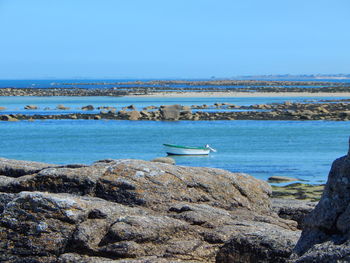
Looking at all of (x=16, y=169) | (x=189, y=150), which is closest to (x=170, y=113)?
(x=189, y=150)

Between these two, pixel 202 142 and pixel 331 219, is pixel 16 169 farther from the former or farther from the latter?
pixel 202 142

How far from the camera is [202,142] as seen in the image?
2313 inches

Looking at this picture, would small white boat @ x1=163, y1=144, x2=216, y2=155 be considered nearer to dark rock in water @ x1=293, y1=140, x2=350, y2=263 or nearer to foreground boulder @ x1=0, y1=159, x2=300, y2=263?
foreground boulder @ x1=0, y1=159, x2=300, y2=263

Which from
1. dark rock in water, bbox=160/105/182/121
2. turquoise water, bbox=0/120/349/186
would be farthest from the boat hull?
dark rock in water, bbox=160/105/182/121

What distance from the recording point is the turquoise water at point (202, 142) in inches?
1692

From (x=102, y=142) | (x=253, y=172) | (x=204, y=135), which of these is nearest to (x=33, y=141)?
(x=102, y=142)

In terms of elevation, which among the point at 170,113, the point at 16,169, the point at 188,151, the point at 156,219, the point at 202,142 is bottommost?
the point at 202,142

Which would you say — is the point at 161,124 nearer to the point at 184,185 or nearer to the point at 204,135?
the point at 204,135

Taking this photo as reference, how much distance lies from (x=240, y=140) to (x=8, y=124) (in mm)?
31416

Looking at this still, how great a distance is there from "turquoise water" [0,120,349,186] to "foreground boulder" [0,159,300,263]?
846 inches

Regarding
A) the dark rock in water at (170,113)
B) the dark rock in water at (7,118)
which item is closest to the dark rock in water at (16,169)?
the dark rock in water at (170,113)

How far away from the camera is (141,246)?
1042 centimetres

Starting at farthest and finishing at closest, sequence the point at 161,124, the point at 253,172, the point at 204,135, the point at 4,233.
→ the point at 161,124 < the point at 204,135 < the point at 253,172 < the point at 4,233

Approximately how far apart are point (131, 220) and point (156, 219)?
0.47 meters
